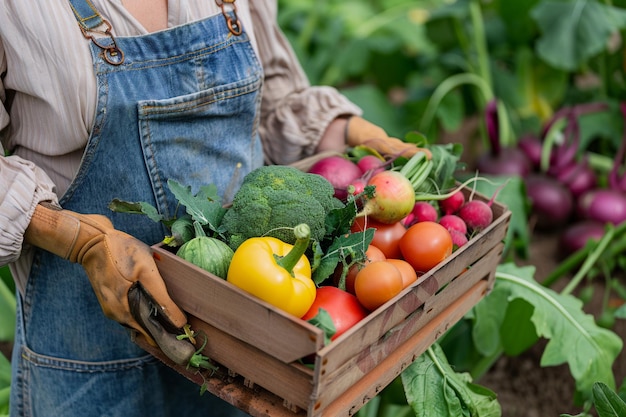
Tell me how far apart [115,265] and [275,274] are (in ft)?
0.94

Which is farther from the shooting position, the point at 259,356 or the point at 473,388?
the point at 473,388

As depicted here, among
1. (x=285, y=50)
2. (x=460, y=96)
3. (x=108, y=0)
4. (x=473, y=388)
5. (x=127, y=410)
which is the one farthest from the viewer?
(x=460, y=96)

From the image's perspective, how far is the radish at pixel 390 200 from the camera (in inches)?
49.9

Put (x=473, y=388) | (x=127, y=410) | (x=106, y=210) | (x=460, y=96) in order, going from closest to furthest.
→ (x=106, y=210)
(x=127, y=410)
(x=473, y=388)
(x=460, y=96)

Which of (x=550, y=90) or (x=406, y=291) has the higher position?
(x=406, y=291)

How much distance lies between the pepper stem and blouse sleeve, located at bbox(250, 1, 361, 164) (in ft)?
2.00

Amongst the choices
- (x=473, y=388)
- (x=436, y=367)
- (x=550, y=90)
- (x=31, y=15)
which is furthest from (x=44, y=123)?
(x=550, y=90)

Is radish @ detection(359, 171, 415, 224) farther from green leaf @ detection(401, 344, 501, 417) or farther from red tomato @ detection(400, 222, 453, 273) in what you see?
green leaf @ detection(401, 344, 501, 417)

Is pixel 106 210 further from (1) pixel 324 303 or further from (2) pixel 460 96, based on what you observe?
(2) pixel 460 96

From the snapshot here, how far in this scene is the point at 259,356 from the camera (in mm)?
1065

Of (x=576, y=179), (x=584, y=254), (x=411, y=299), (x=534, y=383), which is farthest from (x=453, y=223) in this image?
(x=576, y=179)

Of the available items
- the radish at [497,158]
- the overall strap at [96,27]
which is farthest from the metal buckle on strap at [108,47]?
the radish at [497,158]

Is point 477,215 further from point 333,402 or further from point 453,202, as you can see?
point 333,402

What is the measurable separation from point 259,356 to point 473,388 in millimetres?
681
